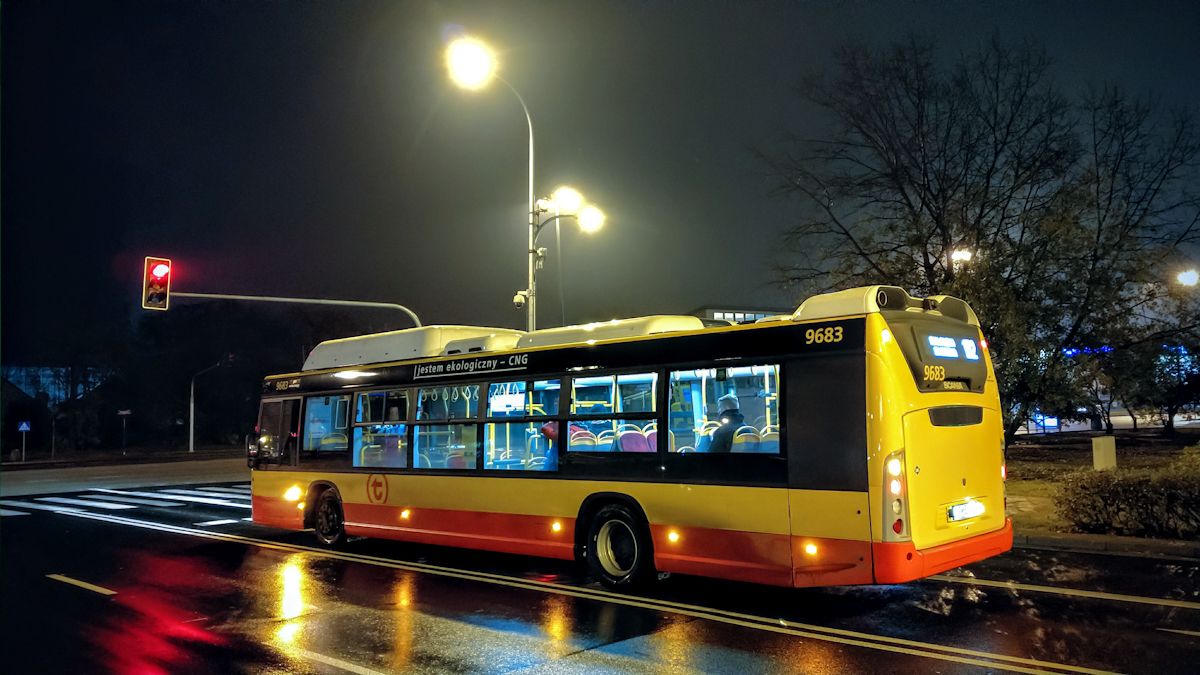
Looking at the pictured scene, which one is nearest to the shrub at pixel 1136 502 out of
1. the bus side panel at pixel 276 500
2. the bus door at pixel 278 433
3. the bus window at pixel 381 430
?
the bus window at pixel 381 430

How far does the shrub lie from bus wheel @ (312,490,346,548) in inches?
404

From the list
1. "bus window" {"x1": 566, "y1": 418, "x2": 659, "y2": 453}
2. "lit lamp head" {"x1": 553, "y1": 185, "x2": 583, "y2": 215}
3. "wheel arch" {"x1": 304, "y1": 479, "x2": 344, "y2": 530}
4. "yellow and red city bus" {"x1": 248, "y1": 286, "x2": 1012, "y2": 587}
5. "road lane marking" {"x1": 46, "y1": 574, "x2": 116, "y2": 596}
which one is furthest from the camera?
"lit lamp head" {"x1": 553, "y1": 185, "x2": 583, "y2": 215}

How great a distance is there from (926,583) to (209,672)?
6752 mm

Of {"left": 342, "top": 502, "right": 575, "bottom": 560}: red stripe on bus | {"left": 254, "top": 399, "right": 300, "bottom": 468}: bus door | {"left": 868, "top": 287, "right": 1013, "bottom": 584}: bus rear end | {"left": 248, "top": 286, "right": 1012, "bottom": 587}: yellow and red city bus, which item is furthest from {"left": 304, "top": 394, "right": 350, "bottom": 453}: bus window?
{"left": 868, "top": 287, "right": 1013, "bottom": 584}: bus rear end

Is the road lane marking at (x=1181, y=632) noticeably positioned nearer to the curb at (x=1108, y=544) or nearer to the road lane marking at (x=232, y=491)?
the curb at (x=1108, y=544)

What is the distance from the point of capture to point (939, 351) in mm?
7453

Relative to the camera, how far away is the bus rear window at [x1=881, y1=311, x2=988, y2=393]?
23.4ft

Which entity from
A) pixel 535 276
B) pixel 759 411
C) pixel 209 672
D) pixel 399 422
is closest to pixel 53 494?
pixel 535 276

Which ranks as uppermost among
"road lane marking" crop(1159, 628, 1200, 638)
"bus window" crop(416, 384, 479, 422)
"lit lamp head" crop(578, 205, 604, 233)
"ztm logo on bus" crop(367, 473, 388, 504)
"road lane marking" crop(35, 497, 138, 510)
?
"lit lamp head" crop(578, 205, 604, 233)

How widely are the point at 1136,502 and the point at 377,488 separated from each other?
10.0m

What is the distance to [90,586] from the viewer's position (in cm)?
951

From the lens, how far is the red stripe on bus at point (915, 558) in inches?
258

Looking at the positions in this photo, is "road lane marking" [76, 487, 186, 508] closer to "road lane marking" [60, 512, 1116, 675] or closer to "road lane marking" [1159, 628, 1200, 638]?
"road lane marking" [60, 512, 1116, 675]

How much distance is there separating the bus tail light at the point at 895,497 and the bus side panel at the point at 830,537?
0.15m
